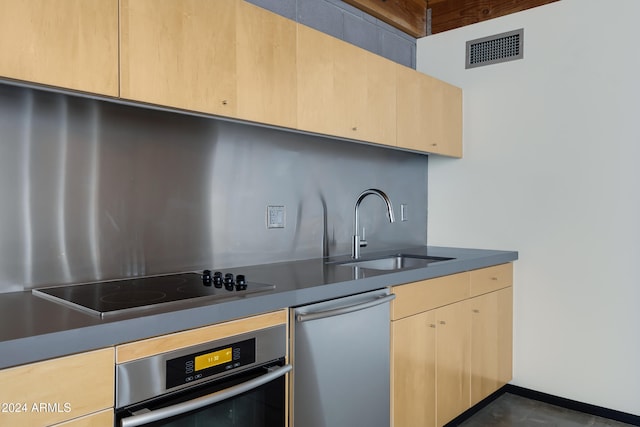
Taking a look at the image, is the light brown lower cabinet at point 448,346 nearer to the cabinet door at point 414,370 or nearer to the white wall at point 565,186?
the cabinet door at point 414,370

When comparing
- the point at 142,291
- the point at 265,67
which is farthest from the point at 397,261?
the point at 142,291

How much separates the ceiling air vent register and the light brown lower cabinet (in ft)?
4.52

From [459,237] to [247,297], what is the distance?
2.28 meters

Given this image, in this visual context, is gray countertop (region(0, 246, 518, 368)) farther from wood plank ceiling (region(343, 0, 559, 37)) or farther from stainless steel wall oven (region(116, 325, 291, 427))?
wood plank ceiling (region(343, 0, 559, 37))

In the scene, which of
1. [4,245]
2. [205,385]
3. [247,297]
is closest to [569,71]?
[247,297]

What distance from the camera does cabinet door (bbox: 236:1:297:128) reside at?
183cm

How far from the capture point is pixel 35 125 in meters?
1.60

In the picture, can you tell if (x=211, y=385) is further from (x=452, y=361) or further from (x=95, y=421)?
(x=452, y=361)

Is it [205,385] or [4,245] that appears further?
[4,245]

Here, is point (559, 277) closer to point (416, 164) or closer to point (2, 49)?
point (416, 164)

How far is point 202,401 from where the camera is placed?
1.29 metres

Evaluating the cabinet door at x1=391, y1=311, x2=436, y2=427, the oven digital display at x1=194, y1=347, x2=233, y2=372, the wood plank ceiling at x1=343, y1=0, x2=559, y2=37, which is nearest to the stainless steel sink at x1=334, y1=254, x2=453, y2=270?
the cabinet door at x1=391, y1=311, x2=436, y2=427

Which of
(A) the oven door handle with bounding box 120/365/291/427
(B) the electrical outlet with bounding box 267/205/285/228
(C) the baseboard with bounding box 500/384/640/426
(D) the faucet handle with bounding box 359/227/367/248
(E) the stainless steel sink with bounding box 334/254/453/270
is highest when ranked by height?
(B) the electrical outlet with bounding box 267/205/285/228

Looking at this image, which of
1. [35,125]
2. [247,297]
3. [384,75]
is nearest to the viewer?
[247,297]
